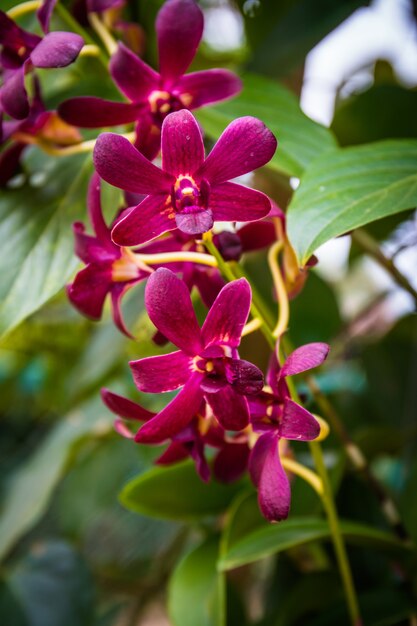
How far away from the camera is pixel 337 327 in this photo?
0.89 m

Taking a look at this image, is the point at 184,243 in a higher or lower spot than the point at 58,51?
lower

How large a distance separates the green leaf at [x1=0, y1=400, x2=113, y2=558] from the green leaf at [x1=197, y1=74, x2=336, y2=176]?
1.56 feet

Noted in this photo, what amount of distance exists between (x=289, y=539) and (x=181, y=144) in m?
0.34

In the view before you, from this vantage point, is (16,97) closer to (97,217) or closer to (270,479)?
(97,217)

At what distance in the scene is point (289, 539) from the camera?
529 millimetres

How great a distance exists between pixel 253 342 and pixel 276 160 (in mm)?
340

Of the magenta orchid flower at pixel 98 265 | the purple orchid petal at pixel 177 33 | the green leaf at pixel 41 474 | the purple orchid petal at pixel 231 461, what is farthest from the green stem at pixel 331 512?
the green leaf at pixel 41 474

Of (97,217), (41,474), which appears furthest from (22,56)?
(41,474)

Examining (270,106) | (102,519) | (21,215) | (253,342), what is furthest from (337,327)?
(102,519)

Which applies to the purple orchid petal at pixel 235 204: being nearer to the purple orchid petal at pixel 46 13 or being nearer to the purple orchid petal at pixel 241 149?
the purple orchid petal at pixel 241 149

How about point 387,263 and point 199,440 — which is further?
point 387,263

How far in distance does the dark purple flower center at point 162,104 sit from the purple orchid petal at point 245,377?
0.60 ft

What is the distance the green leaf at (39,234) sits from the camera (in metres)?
0.48

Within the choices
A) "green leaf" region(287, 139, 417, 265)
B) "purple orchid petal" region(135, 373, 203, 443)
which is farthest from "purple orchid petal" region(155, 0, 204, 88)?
"purple orchid petal" region(135, 373, 203, 443)
